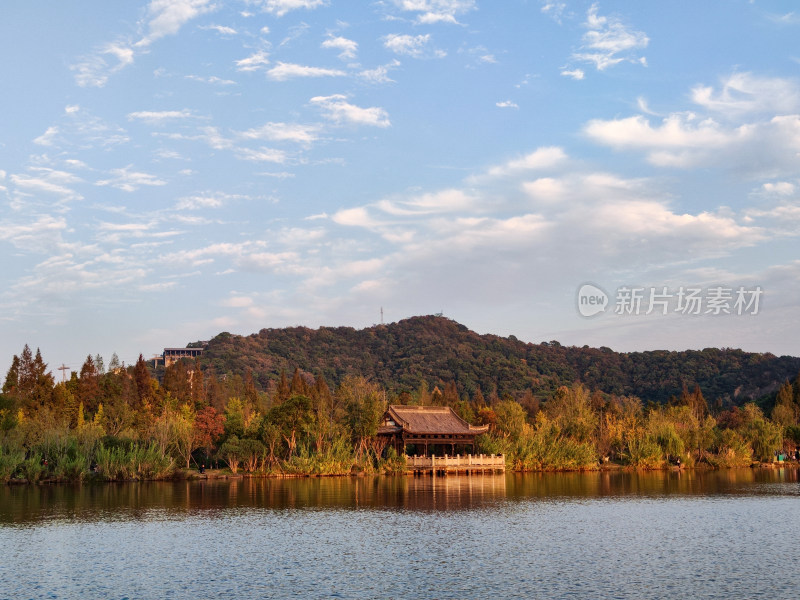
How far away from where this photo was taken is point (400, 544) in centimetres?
2670

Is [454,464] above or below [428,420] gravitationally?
below

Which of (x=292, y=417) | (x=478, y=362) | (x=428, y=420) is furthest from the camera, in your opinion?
(x=478, y=362)

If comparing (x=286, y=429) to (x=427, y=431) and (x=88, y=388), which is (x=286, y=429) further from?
(x=88, y=388)

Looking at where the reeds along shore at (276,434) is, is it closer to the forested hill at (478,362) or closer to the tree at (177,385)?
the tree at (177,385)

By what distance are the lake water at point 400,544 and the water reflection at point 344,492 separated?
0.77 feet

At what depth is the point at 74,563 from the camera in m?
23.5

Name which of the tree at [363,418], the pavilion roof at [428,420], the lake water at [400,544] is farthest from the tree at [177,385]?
the lake water at [400,544]

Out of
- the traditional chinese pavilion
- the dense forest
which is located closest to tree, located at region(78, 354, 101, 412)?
the dense forest

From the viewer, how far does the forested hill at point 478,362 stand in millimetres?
140250

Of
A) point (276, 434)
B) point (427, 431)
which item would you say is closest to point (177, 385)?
point (276, 434)

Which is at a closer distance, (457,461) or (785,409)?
(457,461)

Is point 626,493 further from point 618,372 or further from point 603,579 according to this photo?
point 618,372

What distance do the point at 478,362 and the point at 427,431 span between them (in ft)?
328

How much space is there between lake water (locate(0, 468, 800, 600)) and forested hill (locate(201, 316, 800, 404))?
3694 inches
